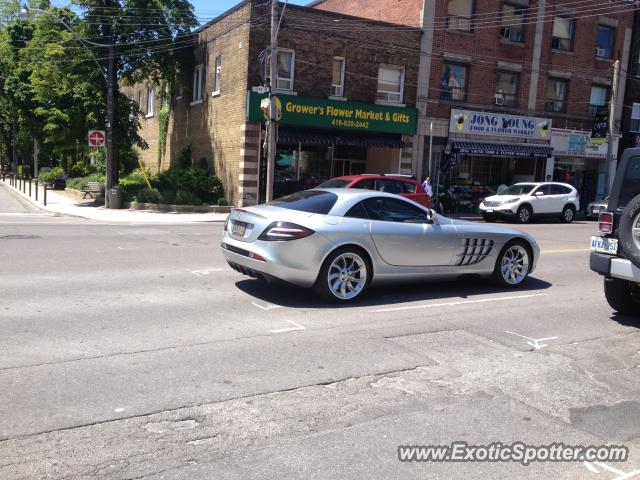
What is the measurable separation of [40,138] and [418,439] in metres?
34.4

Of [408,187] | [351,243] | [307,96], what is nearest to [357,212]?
[351,243]

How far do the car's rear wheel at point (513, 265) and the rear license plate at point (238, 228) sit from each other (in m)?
3.89

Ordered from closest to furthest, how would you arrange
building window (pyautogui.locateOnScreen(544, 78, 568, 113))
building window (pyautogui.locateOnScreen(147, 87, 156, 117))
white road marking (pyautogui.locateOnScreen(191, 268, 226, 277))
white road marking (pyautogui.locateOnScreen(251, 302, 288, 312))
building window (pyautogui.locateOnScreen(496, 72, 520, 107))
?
white road marking (pyautogui.locateOnScreen(251, 302, 288, 312))
white road marking (pyautogui.locateOnScreen(191, 268, 226, 277))
building window (pyautogui.locateOnScreen(496, 72, 520, 107))
building window (pyautogui.locateOnScreen(544, 78, 568, 113))
building window (pyautogui.locateOnScreen(147, 87, 156, 117))

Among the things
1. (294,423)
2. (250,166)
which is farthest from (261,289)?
(250,166)

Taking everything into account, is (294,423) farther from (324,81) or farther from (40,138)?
(40,138)

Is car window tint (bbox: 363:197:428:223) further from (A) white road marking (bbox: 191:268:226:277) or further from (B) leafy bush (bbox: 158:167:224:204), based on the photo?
(B) leafy bush (bbox: 158:167:224:204)

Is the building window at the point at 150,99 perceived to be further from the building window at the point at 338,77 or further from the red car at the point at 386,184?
the red car at the point at 386,184

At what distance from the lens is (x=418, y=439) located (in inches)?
155

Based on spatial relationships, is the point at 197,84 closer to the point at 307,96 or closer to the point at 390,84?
the point at 307,96

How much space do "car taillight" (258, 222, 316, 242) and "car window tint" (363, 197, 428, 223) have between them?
44.1 inches

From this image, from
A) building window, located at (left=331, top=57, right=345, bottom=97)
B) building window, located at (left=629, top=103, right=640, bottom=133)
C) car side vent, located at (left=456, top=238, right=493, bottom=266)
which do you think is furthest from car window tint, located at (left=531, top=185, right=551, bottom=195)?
car side vent, located at (left=456, top=238, right=493, bottom=266)

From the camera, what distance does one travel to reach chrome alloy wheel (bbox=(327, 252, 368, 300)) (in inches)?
292

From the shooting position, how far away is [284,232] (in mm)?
7141

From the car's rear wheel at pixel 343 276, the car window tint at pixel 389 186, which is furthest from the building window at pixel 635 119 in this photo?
the car's rear wheel at pixel 343 276
